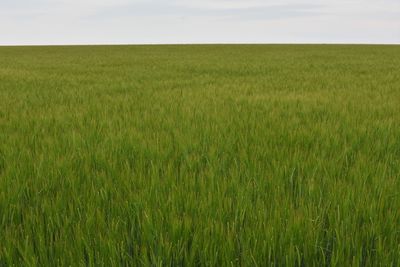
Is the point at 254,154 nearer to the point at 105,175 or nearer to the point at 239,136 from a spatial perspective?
the point at 239,136

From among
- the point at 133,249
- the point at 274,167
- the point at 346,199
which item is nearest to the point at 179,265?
the point at 133,249

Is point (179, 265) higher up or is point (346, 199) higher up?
point (346, 199)

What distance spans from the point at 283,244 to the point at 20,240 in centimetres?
96

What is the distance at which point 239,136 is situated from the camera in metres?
2.92

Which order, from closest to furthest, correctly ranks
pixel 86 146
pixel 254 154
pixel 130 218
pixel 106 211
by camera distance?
pixel 130 218
pixel 106 211
pixel 254 154
pixel 86 146

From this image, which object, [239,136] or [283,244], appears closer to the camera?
[283,244]

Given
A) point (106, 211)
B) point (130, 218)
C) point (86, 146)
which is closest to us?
point (130, 218)

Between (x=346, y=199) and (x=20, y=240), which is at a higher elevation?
(x=346, y=199)

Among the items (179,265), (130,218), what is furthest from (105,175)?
(179,265)

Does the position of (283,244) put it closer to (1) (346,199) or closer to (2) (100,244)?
(1) (346,199)

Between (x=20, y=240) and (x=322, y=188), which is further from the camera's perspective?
(x=322, y=188)

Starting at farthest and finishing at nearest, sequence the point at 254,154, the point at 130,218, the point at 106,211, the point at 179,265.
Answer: the point at 254,154, the point at 106,211, the point at 130,218, the point at 179,265

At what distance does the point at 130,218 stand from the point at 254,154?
45.2 inches

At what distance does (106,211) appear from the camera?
64.4 inches
